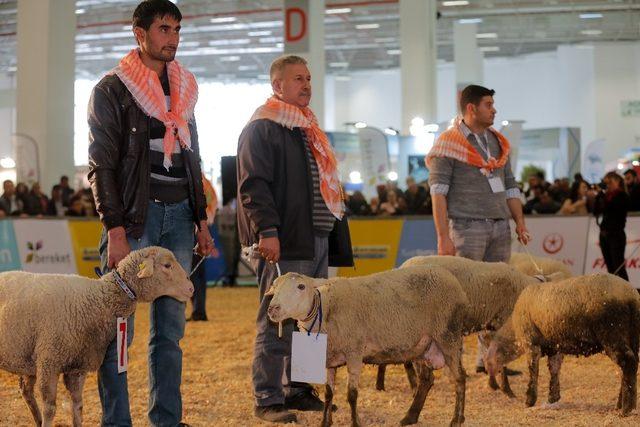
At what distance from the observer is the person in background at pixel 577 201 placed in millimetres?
11656

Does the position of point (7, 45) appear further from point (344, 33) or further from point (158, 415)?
point (158, 415)

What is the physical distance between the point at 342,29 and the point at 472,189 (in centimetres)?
2440

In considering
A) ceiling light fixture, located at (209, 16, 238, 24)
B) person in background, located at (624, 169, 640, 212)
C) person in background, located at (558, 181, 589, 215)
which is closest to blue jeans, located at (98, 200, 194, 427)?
person in background, located at (624, 169, 640, 212)

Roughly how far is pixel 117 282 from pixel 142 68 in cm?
91

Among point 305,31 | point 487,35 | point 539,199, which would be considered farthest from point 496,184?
point 487,35

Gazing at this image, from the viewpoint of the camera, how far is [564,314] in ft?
14.2

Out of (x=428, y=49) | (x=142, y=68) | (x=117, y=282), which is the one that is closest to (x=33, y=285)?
(x=117, y=282)

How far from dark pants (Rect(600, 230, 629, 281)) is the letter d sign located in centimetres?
999

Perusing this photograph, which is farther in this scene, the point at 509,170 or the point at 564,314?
the point at 509,170

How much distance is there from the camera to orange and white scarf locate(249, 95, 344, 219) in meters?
4.32

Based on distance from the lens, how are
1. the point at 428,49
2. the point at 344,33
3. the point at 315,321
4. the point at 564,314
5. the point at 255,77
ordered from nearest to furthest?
the point at 315,321 → the point at 564,314 → the point at 428,49 → the point at 344,33 → the point at 255,77

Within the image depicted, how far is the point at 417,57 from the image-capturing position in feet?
65.8

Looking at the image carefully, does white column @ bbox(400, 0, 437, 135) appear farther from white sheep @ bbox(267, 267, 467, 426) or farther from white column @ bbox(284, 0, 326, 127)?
white sheep @ bbox(267, 267, 467, 426)

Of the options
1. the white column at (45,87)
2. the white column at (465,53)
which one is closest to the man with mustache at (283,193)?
the white column at (45,87)
